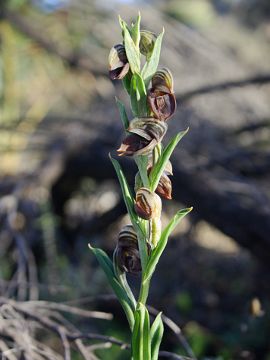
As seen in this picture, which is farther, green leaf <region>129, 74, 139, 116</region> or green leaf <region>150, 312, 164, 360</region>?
green leaf <region>150, 312, 164, 360</region>

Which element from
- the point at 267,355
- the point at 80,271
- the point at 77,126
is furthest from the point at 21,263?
the point at 77,126

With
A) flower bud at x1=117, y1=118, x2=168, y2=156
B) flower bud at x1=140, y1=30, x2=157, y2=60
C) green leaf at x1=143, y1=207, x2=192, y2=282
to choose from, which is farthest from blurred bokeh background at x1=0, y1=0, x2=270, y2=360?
flower bud at x1=140, y1=30, x2=157, y2=60

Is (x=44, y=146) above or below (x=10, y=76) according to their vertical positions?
above

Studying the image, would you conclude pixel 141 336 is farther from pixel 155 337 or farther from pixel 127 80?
pixel 127 80

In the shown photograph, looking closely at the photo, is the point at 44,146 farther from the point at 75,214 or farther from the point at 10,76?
the point at 10,76

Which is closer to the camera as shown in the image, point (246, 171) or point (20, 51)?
point (246, 171)

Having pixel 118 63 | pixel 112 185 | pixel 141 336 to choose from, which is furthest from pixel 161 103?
pixel 112 185

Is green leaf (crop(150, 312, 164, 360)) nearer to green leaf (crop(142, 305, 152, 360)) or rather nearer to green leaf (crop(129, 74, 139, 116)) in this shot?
green leaf (crop(142, 305, 152, 360))
